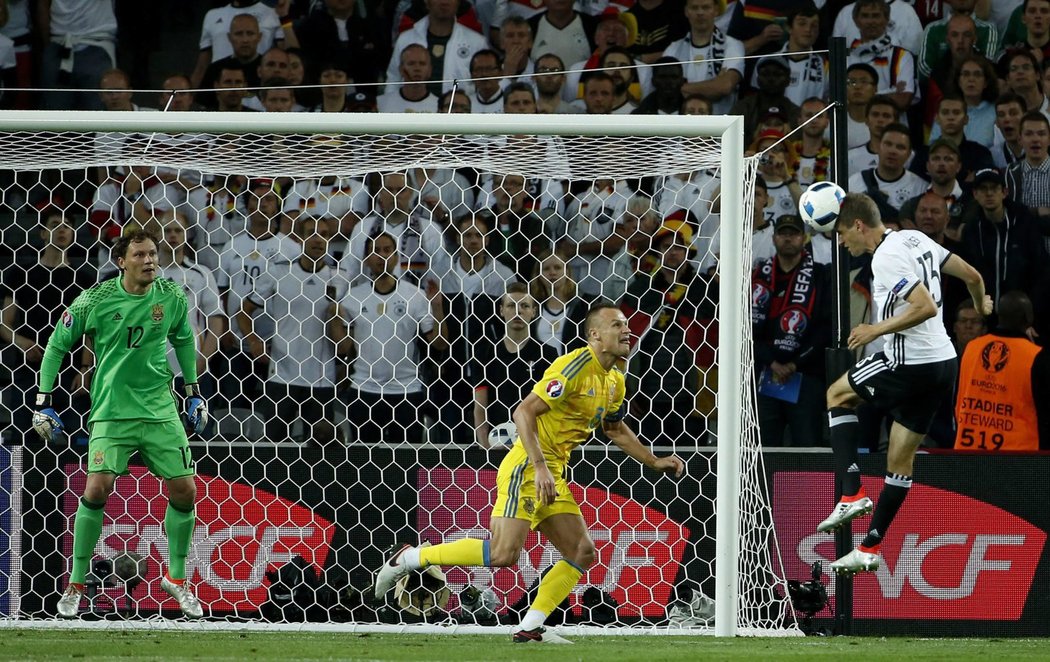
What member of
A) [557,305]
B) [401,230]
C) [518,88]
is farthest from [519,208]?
[518,88]

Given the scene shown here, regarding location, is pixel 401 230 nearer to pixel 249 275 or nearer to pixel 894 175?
pixel 249 275

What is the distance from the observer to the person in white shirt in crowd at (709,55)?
10461 mm

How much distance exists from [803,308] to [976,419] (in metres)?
1.29

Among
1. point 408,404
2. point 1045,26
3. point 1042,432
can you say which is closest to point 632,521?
point 408,404

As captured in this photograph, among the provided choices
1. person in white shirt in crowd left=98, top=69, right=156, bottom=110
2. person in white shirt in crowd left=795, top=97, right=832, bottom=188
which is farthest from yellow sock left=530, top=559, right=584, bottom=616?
person in white shirt in crowd left=98, top=69, right=156, bottom=110

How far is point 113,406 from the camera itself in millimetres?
7402

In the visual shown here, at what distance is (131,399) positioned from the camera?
7.44m

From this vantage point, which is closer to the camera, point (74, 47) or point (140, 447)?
point (140, 447)

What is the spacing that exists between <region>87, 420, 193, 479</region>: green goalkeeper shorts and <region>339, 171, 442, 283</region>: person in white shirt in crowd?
1.78m

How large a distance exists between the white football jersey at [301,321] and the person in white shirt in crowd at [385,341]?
10 cm

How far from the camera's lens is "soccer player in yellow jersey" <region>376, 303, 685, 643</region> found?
6.73 m

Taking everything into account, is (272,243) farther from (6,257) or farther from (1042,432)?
(1042,432)

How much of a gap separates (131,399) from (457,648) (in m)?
2.35

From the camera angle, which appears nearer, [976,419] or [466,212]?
[976,419]
